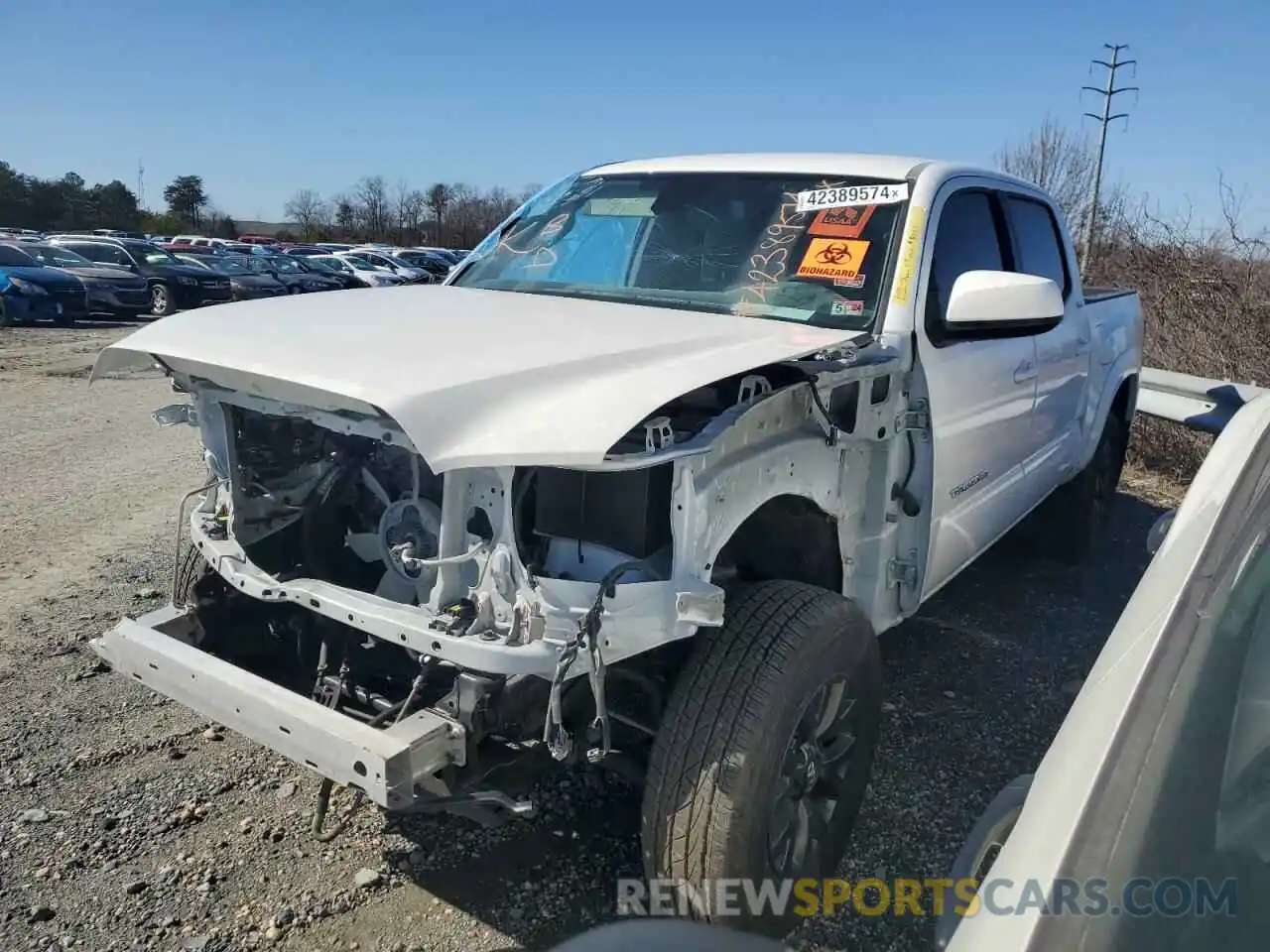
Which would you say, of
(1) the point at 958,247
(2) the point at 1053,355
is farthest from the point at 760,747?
(2) the point at 1053,355

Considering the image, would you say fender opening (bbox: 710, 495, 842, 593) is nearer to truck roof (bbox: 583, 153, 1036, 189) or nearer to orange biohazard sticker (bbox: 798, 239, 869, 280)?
orange biohazard sticker (bbox: 798, 239, 869, 280)

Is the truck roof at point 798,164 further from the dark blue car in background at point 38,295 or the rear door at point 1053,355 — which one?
the dark blue car in background at point 38,295

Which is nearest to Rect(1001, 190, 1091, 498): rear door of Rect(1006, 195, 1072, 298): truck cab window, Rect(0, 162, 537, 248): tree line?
Rect(1006, 195, 1072, 298): truck cab window

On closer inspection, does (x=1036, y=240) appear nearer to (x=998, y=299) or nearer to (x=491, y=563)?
(x=998, y=299)

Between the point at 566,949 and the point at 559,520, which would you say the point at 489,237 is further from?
the point at 566,949

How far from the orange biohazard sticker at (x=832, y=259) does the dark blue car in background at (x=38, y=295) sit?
1691 cm

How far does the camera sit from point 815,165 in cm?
344

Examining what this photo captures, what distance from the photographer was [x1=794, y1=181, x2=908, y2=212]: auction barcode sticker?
10.6 ft

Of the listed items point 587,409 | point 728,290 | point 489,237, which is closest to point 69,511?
point 489,237

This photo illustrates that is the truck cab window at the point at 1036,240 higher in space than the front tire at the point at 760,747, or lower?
higher

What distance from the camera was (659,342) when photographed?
248 centimetres

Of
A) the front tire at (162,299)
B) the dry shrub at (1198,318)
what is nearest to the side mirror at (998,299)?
the dry shrub at (1198,318)

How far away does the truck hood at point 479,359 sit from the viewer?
192 cm

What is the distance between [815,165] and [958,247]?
1.94ft
